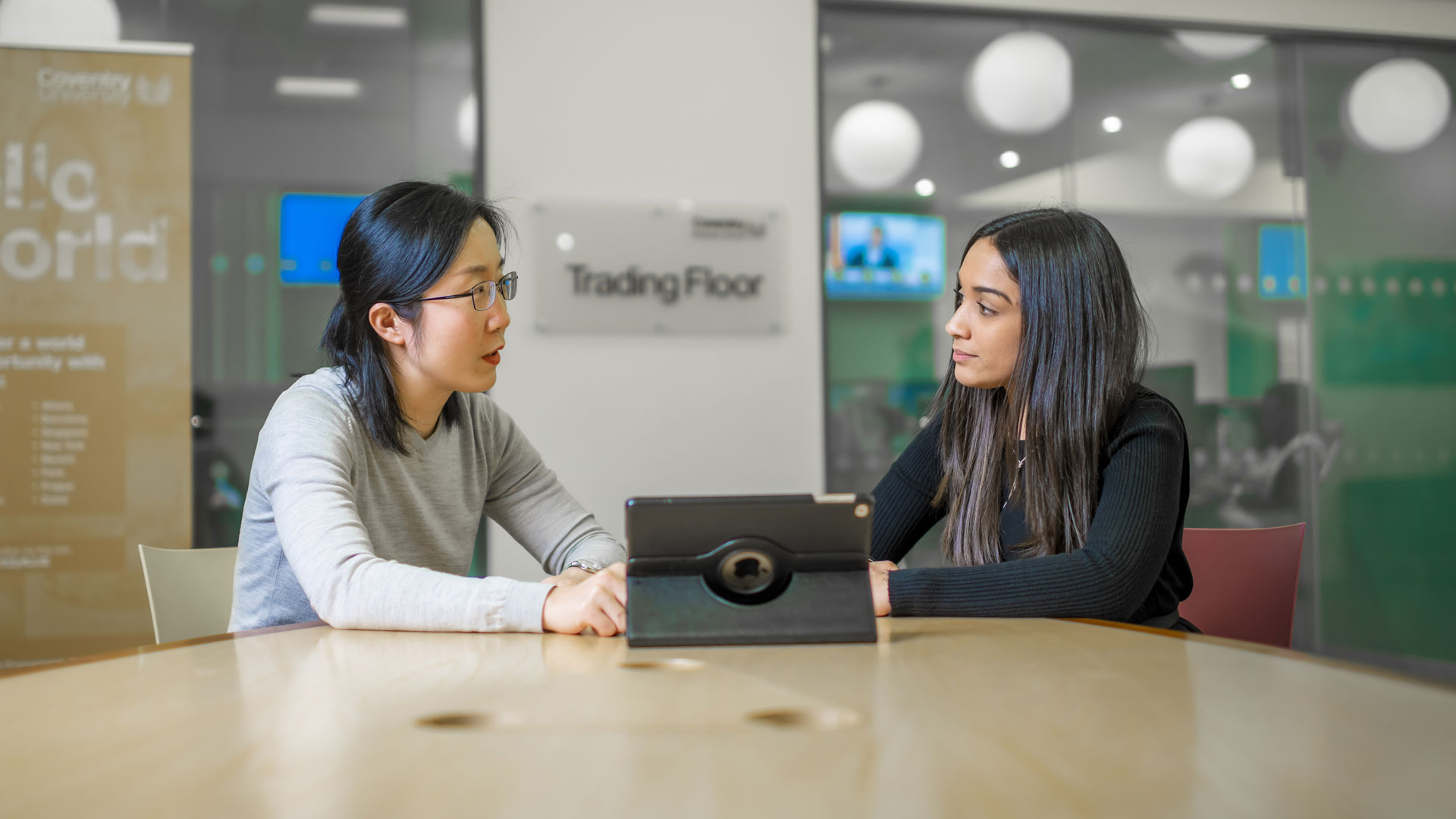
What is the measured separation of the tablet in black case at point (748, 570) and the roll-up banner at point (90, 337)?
9.14 ft

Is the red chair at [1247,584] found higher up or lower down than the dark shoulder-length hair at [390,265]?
lower down

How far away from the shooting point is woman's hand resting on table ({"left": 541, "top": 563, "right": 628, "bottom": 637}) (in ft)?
4.15

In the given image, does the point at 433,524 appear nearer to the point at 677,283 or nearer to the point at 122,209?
the point at 677,283

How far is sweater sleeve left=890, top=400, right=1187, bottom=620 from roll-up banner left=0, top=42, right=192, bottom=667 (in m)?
2.87

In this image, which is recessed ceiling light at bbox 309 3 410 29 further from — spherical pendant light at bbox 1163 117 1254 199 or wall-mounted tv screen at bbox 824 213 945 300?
spherical pendant light at bbox 1163 117 1254 199

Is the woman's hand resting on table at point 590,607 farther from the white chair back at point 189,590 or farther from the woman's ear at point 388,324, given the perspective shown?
the white chair back at point 189,590

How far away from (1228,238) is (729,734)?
4.27 meters

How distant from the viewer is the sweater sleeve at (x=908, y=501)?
2.09 meters

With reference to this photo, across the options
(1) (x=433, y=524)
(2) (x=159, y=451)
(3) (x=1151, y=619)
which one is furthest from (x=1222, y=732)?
(2) (x=159, y=451)

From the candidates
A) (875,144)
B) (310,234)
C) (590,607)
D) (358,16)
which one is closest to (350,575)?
(590,607)

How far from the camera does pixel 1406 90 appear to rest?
4.61 metres

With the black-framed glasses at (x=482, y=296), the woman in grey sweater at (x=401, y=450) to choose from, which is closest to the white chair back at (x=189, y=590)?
the woman in grey sweater at (x=401, y=450)

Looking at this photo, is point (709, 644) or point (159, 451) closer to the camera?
point (709, 644)

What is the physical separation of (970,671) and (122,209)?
11.3ft
